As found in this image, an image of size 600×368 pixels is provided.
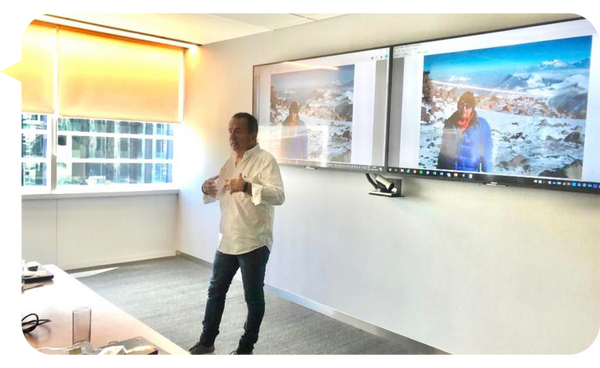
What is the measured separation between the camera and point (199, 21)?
2.72 m

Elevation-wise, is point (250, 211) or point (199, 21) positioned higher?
point (199, 21)

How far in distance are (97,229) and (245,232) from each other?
2.06 meters

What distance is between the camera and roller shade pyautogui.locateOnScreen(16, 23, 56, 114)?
3.31 m

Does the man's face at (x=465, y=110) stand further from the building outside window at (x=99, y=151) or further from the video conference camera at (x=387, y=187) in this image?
the building outside window at (x=99, y=151)

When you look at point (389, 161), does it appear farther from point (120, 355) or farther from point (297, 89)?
point (120, 355)

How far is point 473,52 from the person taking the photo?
203 centimetres

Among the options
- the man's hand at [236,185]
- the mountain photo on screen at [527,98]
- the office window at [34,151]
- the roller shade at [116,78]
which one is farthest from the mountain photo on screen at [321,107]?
the office window at [34,151]

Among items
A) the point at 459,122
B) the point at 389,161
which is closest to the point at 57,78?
the point at 389,161

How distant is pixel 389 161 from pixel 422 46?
0.60m

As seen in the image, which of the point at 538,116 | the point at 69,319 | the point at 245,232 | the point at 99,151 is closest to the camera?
the point at 69,319

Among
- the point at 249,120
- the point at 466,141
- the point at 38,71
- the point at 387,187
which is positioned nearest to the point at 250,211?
the point at 249,120

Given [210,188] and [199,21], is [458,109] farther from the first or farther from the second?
[199,21]

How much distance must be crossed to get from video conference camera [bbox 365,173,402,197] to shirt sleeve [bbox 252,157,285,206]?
611 millimetres

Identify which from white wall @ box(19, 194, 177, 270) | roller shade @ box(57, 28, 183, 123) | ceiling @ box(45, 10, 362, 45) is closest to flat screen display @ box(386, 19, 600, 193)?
ceiling @ box(45, 10, 362, 45)
